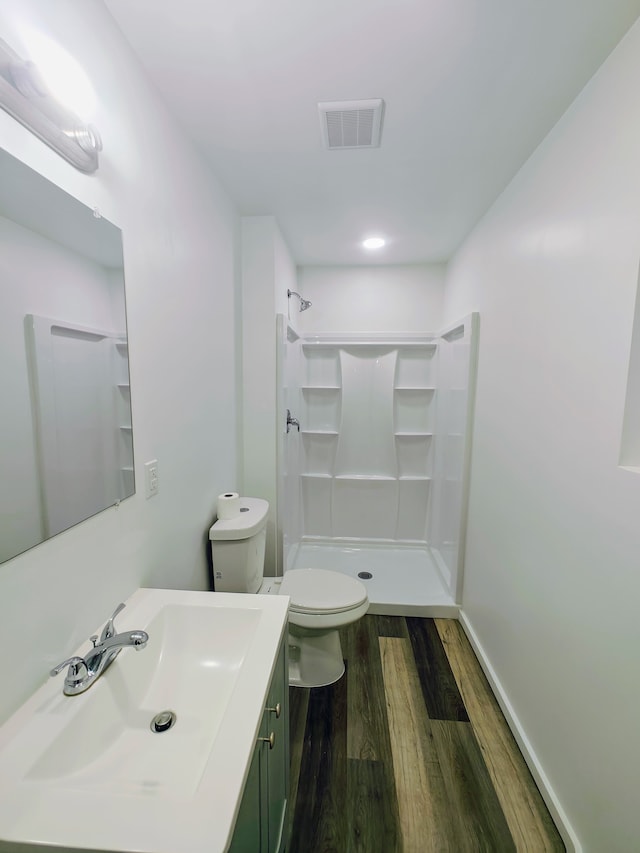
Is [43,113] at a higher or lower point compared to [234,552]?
higher

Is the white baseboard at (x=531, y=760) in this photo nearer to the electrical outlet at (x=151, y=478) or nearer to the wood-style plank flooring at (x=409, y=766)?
the wood-style plank flooring at (x=409, y=766)

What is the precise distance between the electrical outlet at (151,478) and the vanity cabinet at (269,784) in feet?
2.11

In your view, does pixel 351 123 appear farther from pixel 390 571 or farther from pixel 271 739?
pixel 390 571

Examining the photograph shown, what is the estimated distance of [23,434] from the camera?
0.73m

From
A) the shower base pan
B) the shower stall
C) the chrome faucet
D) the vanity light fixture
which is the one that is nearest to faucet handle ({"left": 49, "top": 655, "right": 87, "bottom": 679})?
the chrome faucet

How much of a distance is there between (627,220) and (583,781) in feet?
5.50

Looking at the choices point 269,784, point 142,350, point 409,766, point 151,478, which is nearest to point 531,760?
point 409,766

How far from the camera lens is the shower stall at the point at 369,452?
9.91ft

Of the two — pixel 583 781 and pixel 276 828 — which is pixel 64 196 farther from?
pixel 583 781

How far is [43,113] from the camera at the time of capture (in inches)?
29.6

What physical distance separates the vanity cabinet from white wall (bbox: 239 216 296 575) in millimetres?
1138

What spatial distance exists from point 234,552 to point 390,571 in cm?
166

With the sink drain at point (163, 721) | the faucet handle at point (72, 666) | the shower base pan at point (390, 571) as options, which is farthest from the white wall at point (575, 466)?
the faucet handle at point (72, 666)

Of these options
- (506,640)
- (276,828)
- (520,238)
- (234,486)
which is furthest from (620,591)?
(234,486)
